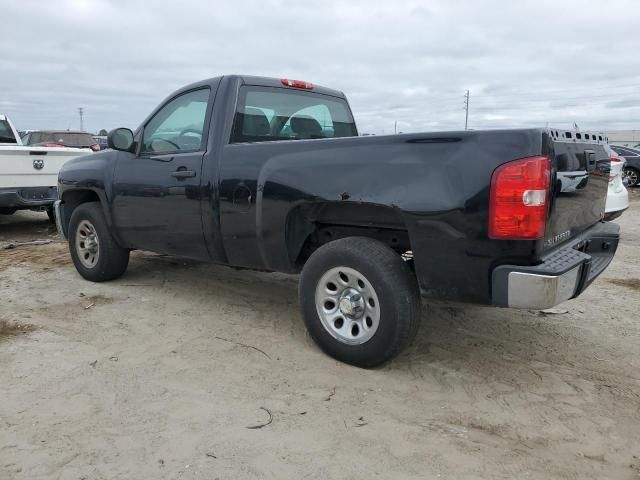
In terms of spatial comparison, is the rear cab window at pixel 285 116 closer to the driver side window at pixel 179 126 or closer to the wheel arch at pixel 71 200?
the driver side window at pixel 179 126

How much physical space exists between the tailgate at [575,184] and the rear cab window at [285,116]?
219cm

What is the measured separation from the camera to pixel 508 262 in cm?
292

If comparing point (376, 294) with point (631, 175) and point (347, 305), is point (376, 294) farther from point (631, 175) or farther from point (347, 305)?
point (631, 175)

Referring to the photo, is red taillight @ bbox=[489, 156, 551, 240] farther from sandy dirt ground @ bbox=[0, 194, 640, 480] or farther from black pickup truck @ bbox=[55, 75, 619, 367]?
sandy dirt ground @ bbox=[0, 194, 640, 480]

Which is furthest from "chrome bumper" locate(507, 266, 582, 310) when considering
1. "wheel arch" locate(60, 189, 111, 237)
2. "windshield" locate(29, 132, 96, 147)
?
"windshield" locate(29, 132, 96, 147)

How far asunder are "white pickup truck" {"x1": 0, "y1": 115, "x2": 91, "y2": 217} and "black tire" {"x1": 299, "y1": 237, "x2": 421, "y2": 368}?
19.9 ft

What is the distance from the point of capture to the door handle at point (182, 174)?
4305mm

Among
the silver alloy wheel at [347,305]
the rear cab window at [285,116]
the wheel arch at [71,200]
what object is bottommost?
the silver alloy wheel at [347,305]

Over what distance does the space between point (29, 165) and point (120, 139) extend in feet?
13.3

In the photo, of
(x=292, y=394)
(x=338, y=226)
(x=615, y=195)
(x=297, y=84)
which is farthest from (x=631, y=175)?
(x=292, y=394)

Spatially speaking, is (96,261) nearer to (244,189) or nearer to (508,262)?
(244,189)

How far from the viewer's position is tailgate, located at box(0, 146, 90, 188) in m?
7.73

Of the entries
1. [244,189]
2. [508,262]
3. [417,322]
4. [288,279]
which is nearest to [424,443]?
[417,322]

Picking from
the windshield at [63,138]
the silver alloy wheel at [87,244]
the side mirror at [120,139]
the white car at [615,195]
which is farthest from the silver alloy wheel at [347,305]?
the windshield at [63,138]
